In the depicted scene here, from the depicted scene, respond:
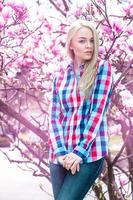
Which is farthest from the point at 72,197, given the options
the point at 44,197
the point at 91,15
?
the point at 44,197

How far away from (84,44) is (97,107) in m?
0.34

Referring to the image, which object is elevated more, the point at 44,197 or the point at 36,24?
the point at 36,24

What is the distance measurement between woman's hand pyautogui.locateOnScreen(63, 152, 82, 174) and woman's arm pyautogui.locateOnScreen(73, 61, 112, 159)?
2 cm

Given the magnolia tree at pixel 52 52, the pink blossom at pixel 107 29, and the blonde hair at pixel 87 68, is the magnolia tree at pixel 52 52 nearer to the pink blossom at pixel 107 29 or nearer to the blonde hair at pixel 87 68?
the pink blossom at pixel 107 29

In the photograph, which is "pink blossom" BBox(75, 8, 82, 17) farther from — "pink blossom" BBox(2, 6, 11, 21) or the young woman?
the young woman

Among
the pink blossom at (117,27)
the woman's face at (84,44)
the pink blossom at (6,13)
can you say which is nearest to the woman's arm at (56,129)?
the woman's face at (84,44)

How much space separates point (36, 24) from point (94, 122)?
5.78 feet

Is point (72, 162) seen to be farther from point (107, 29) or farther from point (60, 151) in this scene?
point (107, 29)

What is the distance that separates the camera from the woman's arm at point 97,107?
7.96 feet

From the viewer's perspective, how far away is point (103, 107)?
2.49m

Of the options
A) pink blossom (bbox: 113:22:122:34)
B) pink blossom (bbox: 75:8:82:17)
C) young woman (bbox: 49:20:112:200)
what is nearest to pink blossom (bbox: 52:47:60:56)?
pink blossom (bbox: 75:8:82:17)

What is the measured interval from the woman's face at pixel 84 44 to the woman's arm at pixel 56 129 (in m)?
0.21

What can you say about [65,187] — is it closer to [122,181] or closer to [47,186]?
[122,181]

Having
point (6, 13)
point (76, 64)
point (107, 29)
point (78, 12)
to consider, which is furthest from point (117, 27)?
point (76, 64)
